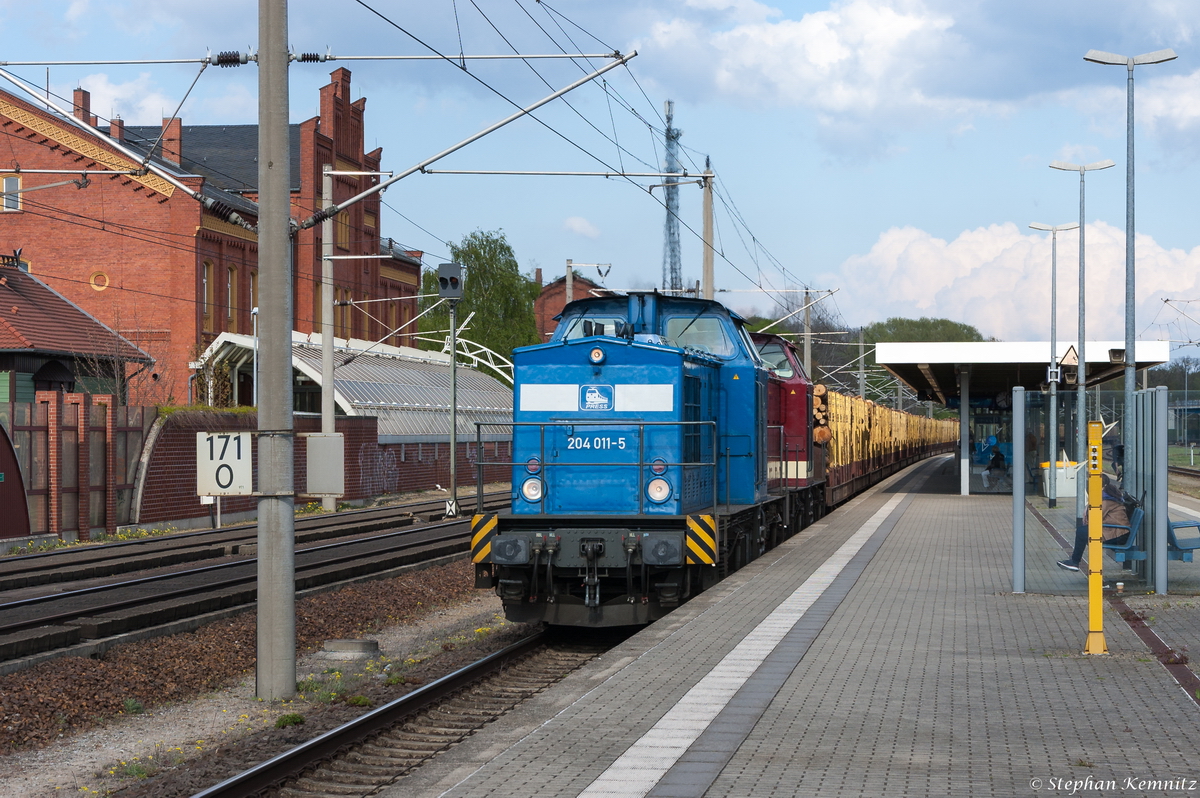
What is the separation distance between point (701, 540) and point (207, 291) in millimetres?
→ 33633

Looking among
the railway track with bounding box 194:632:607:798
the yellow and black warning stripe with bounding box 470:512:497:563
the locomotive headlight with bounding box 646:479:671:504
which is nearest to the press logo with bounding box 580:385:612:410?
the locomotive headlight with bounding box 646:479:671:504

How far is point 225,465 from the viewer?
A: 8961 millimetres

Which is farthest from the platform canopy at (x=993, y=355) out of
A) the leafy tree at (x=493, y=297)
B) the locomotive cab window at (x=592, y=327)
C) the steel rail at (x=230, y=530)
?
the leafy tree at (x=493, y=297)

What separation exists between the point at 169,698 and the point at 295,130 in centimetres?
4774

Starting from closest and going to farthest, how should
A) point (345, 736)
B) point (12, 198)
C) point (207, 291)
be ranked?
point (345, 736) < point (12, 198) < point (207, 291)

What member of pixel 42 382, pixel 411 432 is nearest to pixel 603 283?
pixel 411 432

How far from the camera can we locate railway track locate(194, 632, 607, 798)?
6.68 metres

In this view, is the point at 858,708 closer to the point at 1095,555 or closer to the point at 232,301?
the point at 1095,555

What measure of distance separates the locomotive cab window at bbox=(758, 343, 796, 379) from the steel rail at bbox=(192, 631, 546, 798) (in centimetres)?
950

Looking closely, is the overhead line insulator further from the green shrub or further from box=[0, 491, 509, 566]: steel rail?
box=[0, 491, 509, 566]: steel rail

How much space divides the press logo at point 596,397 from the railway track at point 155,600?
181 inches

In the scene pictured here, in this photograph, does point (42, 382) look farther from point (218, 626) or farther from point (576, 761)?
point (576, 761)

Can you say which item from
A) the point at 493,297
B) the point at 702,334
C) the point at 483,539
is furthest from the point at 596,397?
the point at 493,297

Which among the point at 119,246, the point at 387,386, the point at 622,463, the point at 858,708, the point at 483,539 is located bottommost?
the point at 858,708
